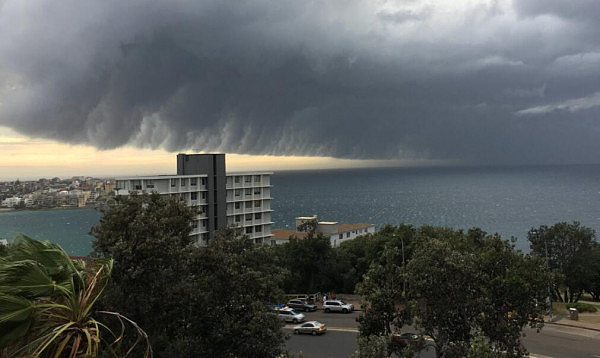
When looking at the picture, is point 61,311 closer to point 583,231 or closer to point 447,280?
point 447,280

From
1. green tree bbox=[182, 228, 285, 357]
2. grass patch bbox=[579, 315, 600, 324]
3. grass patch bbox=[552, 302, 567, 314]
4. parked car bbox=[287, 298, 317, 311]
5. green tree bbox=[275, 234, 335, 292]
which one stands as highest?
green tree bbox=[182, 228, 285, 357]

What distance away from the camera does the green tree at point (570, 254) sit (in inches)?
1937

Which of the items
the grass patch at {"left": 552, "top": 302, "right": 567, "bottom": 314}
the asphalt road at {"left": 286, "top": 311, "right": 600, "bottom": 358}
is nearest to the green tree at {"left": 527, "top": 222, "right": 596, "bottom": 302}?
the grass patch at {"left": 552, "top": 302, "right": 567, "bottom": 314}

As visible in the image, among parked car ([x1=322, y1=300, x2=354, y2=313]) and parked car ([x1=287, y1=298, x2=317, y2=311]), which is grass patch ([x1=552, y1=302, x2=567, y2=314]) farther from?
parked car ([x1=287, y1=298, x2=317, y2=311])

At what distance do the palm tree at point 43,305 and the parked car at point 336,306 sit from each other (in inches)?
1370

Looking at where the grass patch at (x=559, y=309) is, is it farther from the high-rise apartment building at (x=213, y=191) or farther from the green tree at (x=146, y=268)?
the high-rise apartment building at (x=213, y=191)

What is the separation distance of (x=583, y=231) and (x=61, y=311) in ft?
184

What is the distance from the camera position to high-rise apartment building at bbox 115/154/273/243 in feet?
237

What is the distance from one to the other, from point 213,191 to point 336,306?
4131cm

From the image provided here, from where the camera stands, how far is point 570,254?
50.4m

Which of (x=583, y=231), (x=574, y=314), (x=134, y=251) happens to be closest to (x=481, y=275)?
(x=134, y=251)

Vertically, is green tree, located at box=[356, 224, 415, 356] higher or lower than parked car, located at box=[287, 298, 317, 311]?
higher

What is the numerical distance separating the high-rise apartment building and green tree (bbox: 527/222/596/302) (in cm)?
4338

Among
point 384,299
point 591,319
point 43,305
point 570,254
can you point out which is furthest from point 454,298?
point 570,254
